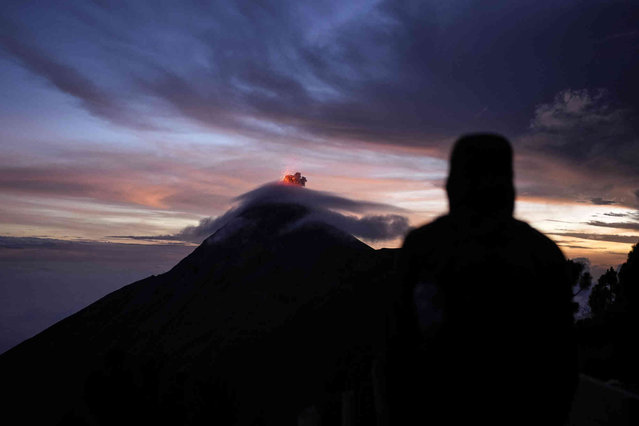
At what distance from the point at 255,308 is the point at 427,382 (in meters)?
161

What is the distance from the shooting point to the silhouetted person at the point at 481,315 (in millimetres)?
2455

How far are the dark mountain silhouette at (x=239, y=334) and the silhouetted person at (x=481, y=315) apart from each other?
281ft

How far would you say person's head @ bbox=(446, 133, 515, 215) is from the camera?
2658mm

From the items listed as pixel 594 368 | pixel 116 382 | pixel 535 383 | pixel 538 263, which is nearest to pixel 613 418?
pixel 535 383

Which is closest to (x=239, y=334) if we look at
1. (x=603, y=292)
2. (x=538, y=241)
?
(x=603, y=292)

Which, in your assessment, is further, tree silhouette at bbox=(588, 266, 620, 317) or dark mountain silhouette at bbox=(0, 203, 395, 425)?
dark mountain silhouette at bbox=(0, 203, 395, 425)

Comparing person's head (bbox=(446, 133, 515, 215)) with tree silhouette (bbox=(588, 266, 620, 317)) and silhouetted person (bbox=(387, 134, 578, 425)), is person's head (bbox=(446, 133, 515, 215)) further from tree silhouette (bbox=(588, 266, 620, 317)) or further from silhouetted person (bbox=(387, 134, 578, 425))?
tree silhouette (bbox=(588, 266, 620, 317))

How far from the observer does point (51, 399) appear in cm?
13138

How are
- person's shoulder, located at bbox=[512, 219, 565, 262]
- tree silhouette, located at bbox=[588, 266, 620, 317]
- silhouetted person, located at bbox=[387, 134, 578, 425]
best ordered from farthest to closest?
tree silhouette, located at bbox=[588, 266, 620, 317], person's shoulder, located at bbox=[512, 219, 565, 262], silhouetted person, located at bbox=[387, 134, 578, 425]

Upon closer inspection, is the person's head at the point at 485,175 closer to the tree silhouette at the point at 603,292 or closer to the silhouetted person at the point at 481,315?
the silhouetted person at the point at 481,315

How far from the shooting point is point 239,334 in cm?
14562

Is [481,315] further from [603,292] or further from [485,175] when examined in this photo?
[603,292]

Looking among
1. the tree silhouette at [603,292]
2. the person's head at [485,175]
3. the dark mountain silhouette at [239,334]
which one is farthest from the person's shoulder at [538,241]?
the dark mountain silhouette at [239,334]

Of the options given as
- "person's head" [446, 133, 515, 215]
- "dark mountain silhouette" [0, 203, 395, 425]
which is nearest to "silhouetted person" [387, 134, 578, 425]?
"person's head" [446, 133, 515, 215]
